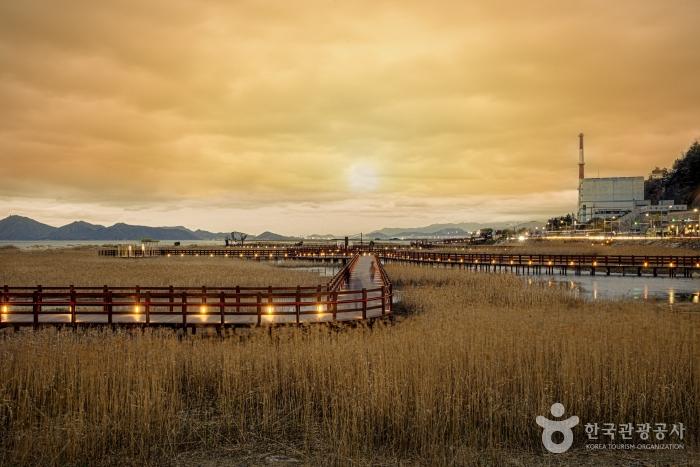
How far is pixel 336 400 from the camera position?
9.99m

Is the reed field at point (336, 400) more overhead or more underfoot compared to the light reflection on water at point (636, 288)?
more overhead

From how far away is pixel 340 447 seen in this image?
27.6 ft

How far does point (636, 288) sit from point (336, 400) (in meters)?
39.4

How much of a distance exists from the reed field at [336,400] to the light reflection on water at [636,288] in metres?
22.8

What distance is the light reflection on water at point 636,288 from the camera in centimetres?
3453

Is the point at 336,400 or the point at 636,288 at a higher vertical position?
the point at 336,400

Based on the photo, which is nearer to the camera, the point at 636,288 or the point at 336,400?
the point at 336,400

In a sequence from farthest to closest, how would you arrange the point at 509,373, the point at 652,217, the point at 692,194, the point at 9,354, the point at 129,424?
the point at 692,194
the point at 652,217
the point at 9,354
the point at 509,373
the point at 129,424

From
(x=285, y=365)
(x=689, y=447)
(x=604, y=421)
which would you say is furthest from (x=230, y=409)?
(x=689, y=447)

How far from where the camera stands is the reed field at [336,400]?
856 centimetres

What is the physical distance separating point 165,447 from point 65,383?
418cm

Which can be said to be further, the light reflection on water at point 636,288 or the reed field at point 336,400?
the light reflection on water at point 636,288

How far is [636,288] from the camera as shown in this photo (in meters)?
40.9

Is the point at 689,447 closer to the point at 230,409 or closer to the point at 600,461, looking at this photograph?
the point at 600,461
